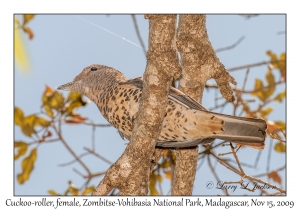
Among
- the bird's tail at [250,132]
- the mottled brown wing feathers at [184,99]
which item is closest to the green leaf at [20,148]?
the mottled brown wing feathers at [184,99]

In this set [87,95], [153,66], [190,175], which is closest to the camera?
[153,66]

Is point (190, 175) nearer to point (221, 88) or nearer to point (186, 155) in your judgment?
Result: point (186, 155)

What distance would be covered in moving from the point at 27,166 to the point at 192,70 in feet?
6.76

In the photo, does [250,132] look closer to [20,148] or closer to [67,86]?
[67,86]

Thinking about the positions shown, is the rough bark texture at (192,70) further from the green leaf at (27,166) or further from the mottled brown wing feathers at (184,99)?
the green leaf at (27,166)

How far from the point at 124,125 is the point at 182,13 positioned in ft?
3.48

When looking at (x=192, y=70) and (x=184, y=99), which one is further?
(x=192, y=70)

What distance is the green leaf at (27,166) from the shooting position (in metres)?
5.12

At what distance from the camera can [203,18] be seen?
4.20m

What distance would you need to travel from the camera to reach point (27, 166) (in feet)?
17.0

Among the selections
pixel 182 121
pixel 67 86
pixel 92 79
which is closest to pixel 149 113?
pixel 182 121

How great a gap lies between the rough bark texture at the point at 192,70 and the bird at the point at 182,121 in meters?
0.24

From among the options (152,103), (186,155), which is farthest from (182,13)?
(186,155)

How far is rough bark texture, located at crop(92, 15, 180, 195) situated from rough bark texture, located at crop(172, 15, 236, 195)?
511 millimetres
